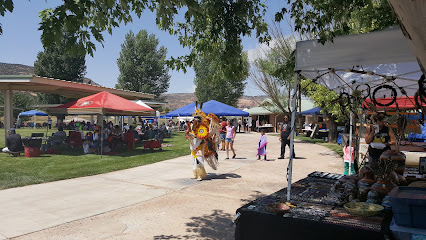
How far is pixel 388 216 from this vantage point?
312cm

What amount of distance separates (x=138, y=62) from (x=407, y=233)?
4685cm

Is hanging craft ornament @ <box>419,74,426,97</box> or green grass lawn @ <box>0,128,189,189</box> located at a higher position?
hanging craft ornament @ <box>419,74,426,97</box>

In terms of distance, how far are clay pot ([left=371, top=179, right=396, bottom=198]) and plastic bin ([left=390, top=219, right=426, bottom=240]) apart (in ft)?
2.65

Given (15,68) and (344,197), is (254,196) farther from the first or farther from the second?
(15,68)

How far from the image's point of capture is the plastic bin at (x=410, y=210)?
251 centimetres

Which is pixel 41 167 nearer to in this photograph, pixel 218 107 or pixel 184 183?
pixel 184 183

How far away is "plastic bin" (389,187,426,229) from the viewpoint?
251 cm

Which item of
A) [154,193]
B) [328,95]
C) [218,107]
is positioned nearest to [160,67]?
[218,107]

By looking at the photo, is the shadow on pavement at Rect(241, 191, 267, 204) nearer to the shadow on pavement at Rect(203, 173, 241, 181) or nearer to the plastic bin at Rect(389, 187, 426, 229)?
the shadow on pavement at Rect(203, 173, 241, 181)

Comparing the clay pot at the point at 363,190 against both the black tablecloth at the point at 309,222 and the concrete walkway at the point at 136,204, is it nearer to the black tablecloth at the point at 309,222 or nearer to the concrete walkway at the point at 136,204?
the black tablecloth at the point at 309,222

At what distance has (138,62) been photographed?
4659 centimetres

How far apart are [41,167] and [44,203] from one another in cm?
447

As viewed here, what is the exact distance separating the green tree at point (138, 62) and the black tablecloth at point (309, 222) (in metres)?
43.3

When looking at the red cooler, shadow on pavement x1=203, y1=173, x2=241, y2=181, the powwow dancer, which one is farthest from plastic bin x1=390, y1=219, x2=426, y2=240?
the red cooler
